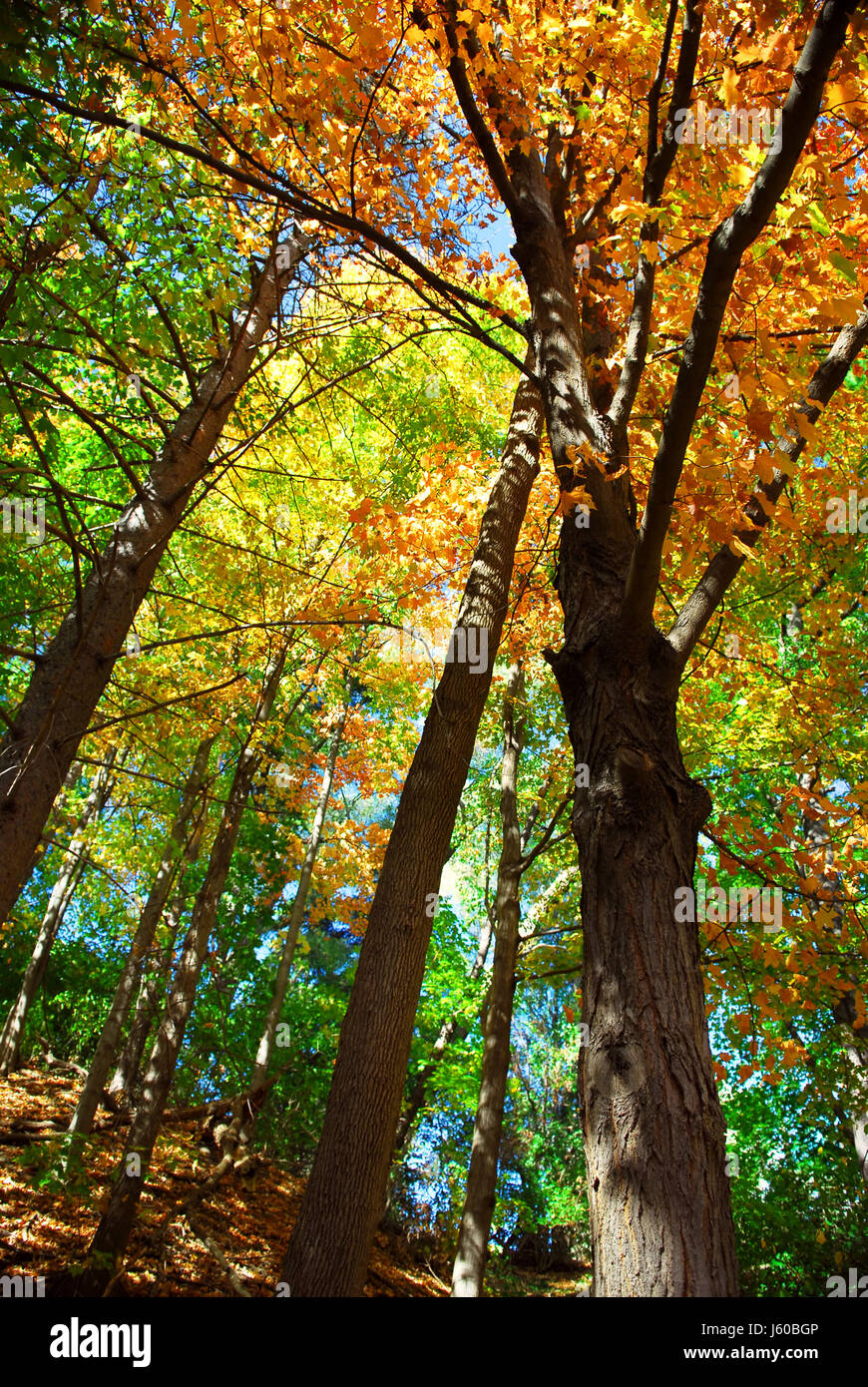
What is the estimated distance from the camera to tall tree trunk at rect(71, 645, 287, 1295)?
16.3 feet

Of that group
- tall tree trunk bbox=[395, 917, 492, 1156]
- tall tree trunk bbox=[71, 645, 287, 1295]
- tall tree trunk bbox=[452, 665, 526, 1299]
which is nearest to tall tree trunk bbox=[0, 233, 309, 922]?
tall tree trunk bbox=[71, 645, 287, 1295]

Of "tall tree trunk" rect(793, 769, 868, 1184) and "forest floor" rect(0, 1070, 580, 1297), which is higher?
"tall tree trunk" rect(793, 769, 868, 1184)

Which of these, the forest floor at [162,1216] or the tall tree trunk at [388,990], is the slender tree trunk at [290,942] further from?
the tall tree trunk at [388,990]

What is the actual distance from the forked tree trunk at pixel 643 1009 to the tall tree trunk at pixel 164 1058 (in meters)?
3.74

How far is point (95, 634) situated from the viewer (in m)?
3.34

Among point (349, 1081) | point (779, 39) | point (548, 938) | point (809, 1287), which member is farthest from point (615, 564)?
point (548, 938)

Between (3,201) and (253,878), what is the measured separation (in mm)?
11927

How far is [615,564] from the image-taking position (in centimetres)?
280

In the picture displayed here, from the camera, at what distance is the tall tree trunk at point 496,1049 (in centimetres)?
650

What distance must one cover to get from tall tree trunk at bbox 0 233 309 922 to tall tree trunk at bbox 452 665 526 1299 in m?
4.94

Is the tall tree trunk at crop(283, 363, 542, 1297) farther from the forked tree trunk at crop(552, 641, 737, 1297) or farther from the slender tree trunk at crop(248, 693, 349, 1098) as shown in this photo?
the slender tree trunk at crop(248, 693, 349, 1098)

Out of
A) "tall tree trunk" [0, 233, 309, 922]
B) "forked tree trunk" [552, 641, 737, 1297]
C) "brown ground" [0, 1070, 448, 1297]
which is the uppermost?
"tall tree trunk" [0, 233, 309, 922]

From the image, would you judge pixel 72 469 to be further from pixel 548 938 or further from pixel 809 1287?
pixel 809 1287

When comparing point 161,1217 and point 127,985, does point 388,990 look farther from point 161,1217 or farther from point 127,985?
point 127,985
